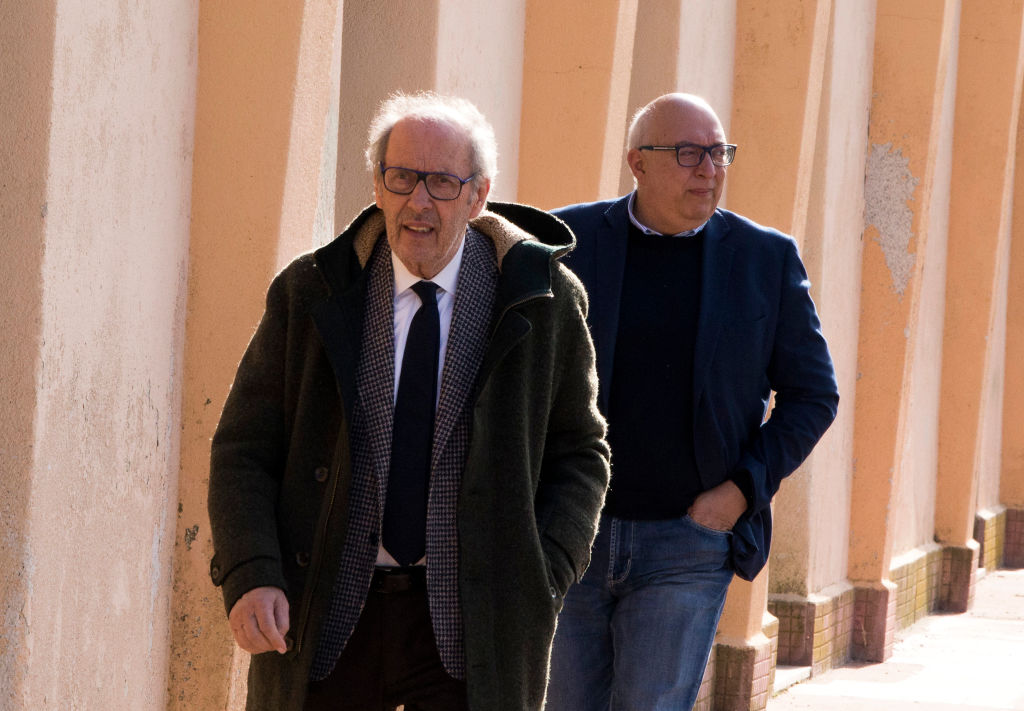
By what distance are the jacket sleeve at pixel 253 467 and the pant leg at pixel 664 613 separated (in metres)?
1.29

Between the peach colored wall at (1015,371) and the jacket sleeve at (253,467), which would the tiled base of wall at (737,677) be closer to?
the jacket sleeve at (253,467)

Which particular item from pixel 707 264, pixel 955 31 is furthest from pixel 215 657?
pixel 955 31

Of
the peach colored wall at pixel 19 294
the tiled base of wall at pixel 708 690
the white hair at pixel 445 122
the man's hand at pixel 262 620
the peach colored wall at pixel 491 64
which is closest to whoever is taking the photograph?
the man's hand at pixel 262 620

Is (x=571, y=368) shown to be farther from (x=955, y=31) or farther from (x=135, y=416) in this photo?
(x=955, y=31)

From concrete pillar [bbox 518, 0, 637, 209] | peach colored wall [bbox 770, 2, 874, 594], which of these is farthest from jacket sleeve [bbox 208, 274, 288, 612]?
peach colored wall [bbox 770, 2, 874, 594]

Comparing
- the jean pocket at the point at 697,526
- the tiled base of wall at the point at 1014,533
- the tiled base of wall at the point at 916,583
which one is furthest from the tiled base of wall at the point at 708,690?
the tiled base of wall at the point at 1014,533

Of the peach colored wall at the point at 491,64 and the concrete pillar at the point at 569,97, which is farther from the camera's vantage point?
the concrete pillar at the point at 569,97

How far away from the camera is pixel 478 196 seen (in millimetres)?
3328

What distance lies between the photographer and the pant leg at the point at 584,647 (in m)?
4.30

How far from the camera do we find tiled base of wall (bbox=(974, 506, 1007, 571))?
15758 millimetres

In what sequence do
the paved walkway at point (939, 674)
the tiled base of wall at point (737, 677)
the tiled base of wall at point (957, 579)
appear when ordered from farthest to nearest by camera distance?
the tiled base of wall at point (957, 579) < the paved walkway at point (939, 674) < the tiled base of wall at point (737, 677)

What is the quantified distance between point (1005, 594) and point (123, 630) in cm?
1160

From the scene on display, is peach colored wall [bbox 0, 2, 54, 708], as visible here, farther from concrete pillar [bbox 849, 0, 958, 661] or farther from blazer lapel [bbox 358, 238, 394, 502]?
concrete pillar [bbox 849, 0, 958, 661]

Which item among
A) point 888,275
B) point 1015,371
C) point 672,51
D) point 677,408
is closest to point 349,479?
point 677,408
